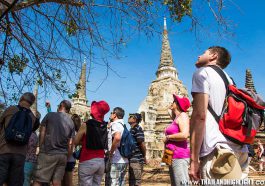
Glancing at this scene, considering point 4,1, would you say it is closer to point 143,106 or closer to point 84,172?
point 84,172

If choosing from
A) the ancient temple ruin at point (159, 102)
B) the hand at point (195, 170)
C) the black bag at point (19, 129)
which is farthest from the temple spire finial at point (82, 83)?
the ancient temple ruin at point (159, 102)

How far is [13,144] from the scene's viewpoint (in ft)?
12.5

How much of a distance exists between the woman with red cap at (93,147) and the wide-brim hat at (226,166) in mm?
2330

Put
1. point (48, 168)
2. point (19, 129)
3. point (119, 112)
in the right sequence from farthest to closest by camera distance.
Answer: point (119, 112), point (48, 168), point (19, 129)

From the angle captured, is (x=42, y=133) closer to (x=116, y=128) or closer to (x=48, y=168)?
(x=48, y=168)

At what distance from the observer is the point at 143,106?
2581cm

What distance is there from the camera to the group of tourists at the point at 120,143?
2254 millimetres

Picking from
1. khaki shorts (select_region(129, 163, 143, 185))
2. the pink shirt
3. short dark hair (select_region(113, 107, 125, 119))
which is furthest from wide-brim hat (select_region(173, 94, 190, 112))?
khaki shorts (select_region(129, 163, 143, 185))

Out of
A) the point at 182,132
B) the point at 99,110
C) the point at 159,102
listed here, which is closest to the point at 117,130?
the point at 99,110

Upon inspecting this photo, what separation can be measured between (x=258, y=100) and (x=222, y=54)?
0.54 m

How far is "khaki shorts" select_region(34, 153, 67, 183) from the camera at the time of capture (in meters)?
4.07

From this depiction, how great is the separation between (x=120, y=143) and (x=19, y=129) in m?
1.76

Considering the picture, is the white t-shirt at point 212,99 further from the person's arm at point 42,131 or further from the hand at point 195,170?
the person's arm at point 42,131

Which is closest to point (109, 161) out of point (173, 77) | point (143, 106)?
point (143, 106)
